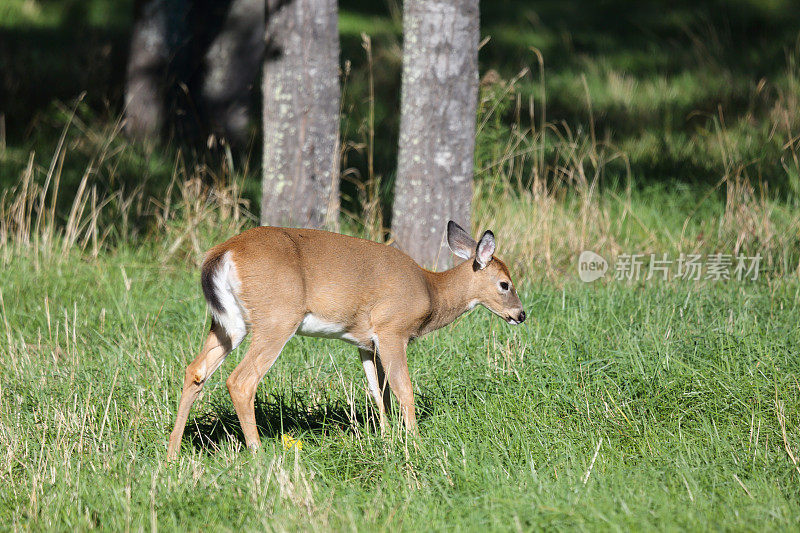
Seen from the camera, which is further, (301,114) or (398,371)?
(301,114)

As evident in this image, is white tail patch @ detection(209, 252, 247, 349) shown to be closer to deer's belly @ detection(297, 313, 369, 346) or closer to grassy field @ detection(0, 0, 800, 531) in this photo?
deer's belly @ detection(297, 313, 369, 346)

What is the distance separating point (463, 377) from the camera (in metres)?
4.31

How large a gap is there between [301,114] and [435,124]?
38.8 inches

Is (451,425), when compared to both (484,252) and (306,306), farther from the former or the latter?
(484,252)

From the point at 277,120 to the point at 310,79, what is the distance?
0.36m

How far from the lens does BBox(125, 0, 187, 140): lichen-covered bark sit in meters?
8.62

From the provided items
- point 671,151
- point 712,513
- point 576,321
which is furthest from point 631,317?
point 671,151

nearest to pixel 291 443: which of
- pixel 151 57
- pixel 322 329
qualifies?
pixel 322 329

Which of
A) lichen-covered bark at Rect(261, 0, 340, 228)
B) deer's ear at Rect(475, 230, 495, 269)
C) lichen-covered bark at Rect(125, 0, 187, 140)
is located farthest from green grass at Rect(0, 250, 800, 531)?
lichen-covered bark at Rect(125, 0, 187, 140)

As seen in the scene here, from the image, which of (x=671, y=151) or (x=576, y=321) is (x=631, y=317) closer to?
(x=576, y=321)

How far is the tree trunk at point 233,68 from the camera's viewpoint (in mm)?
8656

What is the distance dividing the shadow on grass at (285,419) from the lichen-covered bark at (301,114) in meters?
2.08

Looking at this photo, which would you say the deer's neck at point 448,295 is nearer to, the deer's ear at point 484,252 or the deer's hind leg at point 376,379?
the deer's ear at point 484,252

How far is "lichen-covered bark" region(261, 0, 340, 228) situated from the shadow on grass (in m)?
2.08
